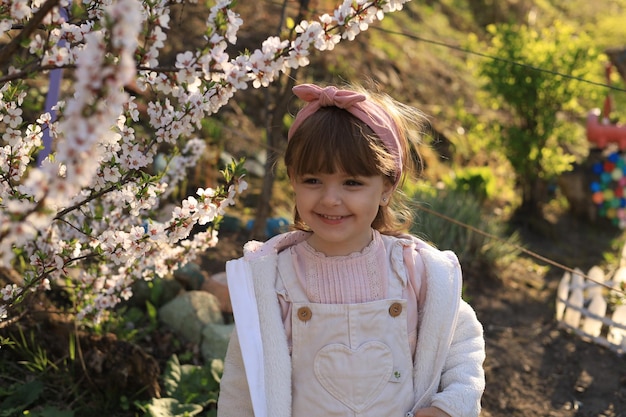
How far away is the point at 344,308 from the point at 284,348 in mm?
187

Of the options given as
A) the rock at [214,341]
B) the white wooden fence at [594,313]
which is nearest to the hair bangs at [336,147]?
the rock at [214,341]

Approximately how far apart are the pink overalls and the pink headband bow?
41 centimetres

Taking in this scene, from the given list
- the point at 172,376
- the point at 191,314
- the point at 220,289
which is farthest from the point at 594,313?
the point at 172,376

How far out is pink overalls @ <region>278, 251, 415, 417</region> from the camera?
6.13 feet

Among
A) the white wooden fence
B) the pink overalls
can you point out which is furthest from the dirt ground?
the pink overalls

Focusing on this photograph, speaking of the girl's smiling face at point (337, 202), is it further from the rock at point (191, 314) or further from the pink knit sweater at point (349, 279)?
the rock at point (191, 314)

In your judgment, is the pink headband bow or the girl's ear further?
the girl's ear

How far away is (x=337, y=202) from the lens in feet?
6.00

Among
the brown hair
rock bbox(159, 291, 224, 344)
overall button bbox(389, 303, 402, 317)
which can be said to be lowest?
rock bbox(159, 291, 224, 344)

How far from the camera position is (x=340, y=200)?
184 centimetres

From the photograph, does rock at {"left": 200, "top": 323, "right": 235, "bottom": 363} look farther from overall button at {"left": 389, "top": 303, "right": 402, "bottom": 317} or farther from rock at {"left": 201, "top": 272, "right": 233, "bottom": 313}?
overall button at {"left": 389, "top": 303, "right": 402, "bottom": 317}

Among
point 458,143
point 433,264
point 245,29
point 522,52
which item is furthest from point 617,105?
point 433,264

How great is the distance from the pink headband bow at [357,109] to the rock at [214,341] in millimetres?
1481

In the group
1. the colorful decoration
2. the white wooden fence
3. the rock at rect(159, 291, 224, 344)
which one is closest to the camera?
the rock at rect(159, 291, 224, 344)
